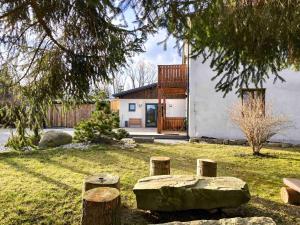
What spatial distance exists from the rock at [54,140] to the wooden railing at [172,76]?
21.9ft

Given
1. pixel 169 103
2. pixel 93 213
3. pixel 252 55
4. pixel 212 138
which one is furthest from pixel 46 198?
pixel 169 103

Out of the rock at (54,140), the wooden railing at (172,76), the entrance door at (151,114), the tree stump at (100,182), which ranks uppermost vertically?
the wooden railing at (172,76)

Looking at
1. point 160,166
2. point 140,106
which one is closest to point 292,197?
point 160,166

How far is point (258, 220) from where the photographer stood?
3863 mm

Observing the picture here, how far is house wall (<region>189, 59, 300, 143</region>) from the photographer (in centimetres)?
1524

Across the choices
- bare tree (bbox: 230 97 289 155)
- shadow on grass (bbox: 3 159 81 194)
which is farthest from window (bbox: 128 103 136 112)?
shadow on grass (bbox: 3 159 81 194)

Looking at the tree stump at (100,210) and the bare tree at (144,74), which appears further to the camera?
the bare tree at (144,74)

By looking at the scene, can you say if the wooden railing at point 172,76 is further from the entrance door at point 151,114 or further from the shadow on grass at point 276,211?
the shadow on grass at point 276,211

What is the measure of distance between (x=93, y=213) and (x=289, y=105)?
43.7ft

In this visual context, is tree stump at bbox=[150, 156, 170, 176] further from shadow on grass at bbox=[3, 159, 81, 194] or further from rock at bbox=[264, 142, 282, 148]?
rock at bbox=[264, 142, 282, 148]

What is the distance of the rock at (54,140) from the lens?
13523 mm

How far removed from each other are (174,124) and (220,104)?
4571mm

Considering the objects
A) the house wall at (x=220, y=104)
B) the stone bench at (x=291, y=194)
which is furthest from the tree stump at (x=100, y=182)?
the house wall at (x=220, y=104)

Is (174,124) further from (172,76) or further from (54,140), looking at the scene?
(54,140)
